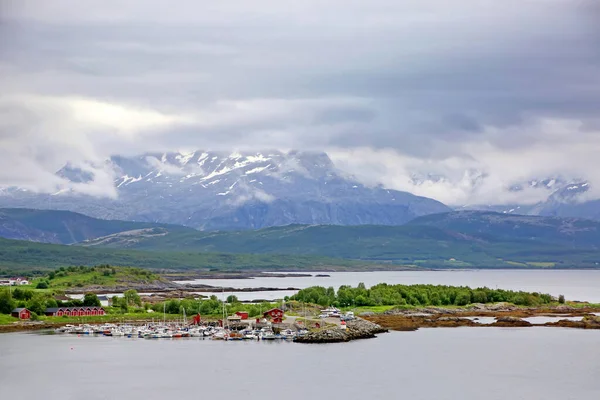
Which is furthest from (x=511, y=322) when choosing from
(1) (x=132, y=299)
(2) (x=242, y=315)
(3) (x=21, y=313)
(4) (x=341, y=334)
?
(3) (x=21, y=313)

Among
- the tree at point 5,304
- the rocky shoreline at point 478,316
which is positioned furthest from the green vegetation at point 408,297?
the tree at point 5,304

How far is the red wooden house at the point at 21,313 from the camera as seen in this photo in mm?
127375

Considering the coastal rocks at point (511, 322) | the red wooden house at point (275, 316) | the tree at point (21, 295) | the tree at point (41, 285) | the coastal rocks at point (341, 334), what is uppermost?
the tree at point (41, 285)

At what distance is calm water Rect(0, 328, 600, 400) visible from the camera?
75688 mm

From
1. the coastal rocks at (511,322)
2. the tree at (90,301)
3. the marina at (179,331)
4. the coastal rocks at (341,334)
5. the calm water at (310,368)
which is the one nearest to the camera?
the calm water at (310,368)

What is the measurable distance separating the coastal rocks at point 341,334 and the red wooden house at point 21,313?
1541 inches

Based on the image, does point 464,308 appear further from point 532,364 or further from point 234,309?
point 532,364

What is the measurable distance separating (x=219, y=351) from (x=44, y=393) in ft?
90.3

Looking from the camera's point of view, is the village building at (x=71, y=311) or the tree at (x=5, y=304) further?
the village building at (x=71, y=311)

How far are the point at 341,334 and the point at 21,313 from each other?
43616mm

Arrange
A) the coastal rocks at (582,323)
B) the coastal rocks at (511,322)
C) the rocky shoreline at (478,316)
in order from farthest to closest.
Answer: the coastal rocks at (511,322), the rocky shoreline at (478,316), the coastal rocks at (582,323)

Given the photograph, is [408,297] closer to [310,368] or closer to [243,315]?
[243,315]

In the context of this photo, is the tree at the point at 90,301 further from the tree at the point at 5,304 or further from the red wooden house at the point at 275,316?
the red wooden house at the point at 275,316

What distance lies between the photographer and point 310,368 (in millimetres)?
87188
